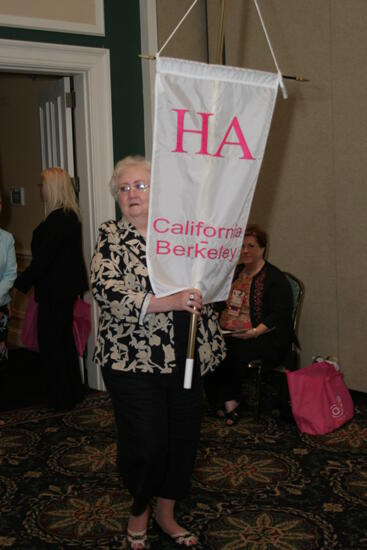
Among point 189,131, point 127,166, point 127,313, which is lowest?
point 127,313

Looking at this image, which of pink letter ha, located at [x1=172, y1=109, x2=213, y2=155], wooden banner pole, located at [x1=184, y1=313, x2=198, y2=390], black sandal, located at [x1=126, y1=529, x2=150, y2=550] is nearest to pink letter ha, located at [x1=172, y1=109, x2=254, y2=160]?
pink letter ha, located at [x1=172, y1=109, x2=213, y2=155]

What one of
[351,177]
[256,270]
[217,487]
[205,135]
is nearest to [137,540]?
[217,487]

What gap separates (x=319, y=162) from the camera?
15.6ft

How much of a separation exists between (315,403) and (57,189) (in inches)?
80.3

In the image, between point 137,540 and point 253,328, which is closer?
point 137,540

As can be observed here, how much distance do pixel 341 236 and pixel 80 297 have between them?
1800mm

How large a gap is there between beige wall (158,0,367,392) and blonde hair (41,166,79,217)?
1375 millimetres

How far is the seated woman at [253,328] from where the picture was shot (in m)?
4.22

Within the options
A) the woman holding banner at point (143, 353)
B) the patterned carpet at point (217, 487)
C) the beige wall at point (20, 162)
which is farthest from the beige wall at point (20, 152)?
the woman holding banner at point (143, 353)

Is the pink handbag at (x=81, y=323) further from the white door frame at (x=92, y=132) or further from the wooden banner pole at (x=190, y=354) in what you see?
the wooden banner pole at (x=190, y=354)

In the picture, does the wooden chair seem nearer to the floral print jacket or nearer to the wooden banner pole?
the floral print jacket

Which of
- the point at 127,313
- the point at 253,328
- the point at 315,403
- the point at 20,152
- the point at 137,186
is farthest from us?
the point at 20,152

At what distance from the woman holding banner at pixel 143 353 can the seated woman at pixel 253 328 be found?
Answer: 5.33ft

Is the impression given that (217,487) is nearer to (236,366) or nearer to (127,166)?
(236,366)
